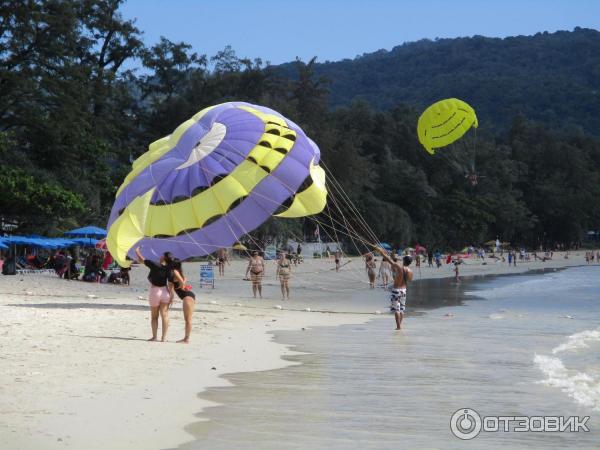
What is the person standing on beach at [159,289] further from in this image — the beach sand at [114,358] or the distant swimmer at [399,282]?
the distant swimmer at [399,282]

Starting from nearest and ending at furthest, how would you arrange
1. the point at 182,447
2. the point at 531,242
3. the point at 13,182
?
1. the point at 182,447
2. the point at 13,182
3. the point at 531,242

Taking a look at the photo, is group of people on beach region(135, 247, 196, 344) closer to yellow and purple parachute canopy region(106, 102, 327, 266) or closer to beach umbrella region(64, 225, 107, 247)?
yellow and purple parachute canopy region(106, 102, 327, 266)

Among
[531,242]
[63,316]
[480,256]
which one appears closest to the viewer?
[63,316]

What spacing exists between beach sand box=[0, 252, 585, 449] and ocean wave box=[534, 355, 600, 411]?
354 cm

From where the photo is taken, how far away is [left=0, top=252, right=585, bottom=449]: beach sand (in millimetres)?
6887

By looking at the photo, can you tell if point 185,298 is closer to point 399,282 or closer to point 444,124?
point 399,282

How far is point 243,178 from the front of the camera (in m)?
16.5

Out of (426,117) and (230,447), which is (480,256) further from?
(230,447)

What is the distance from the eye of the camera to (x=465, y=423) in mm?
7711

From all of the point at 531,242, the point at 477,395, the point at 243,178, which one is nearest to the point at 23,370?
the point at 477,395

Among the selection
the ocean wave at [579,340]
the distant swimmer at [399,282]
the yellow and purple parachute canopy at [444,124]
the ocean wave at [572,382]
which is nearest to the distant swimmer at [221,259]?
the yellow and purple parachute canopy at [444,124]

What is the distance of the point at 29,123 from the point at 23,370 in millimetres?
31569

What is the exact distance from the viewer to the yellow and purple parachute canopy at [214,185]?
15906 millimetres

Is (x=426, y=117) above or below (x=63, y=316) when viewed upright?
above
